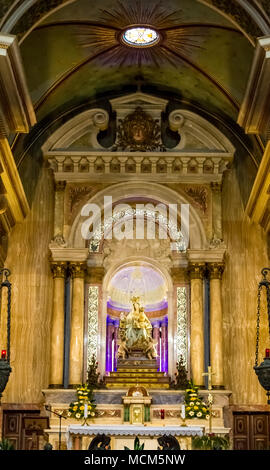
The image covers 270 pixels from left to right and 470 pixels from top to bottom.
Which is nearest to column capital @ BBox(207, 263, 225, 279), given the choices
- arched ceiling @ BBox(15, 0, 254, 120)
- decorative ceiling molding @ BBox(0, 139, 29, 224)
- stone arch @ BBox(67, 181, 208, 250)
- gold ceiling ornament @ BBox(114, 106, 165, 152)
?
stone arch @ BBox(67, 181, 208, 250)

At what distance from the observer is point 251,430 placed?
48.4 ft

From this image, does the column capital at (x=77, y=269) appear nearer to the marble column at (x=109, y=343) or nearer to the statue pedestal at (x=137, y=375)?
the marble column at (x=109, y=343)

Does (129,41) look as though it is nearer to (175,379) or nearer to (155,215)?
(155,215)

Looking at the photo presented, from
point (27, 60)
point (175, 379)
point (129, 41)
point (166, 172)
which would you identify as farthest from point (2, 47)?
point (175, 379)

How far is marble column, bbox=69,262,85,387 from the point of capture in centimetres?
1487

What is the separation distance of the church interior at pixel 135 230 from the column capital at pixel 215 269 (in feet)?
0.08

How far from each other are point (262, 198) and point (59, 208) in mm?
4500

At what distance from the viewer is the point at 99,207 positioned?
52.3 ft

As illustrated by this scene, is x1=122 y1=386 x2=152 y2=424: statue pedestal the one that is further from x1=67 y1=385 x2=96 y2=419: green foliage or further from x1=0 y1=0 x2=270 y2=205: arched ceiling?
x1=0 y1=0 x2=270 y2=205: arched ceiling

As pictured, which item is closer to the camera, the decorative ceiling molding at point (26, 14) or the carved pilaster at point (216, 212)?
the decorative ceiling molding at point (26, 14)

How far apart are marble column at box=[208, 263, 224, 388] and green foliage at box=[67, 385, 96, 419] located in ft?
8.39

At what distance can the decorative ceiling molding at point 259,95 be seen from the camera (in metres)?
11.2

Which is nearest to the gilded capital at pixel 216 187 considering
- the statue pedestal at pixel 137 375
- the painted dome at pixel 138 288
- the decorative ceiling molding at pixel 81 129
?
the painted dome at pixel 138 288
